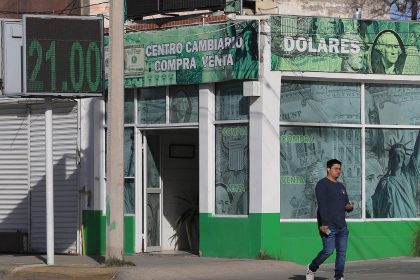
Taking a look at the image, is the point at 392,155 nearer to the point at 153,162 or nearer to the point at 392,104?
the point at 392,104

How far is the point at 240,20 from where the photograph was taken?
21.1 meters

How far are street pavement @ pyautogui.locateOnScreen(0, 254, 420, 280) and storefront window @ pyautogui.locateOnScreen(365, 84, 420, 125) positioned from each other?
312 centimetres

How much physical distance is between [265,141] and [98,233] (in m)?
5.08

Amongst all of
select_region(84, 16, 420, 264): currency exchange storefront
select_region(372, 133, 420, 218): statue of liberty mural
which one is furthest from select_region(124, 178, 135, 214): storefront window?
select_region(372, 133, 420, 218): statue of liberty mural

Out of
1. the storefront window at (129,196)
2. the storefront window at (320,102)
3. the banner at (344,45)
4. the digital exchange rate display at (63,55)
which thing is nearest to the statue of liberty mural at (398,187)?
the storefront window at (320,102)

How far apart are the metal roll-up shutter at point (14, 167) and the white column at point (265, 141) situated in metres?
6.81

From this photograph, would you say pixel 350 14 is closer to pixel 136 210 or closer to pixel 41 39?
pixel 136 210

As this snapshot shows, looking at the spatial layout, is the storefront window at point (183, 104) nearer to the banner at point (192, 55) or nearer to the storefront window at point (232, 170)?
the banner at point (192, 55)

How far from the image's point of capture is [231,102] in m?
21.5

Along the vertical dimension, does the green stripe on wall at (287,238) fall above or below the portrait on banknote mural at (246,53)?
below

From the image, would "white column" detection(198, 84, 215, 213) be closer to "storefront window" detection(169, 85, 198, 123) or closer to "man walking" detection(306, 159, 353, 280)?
"storefront window" detection(169, 85, 198, 123)

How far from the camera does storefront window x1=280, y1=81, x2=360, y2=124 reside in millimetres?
21438

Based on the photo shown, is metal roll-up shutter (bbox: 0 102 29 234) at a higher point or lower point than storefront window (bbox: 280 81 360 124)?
lower

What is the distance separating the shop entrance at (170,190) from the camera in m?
23.6
